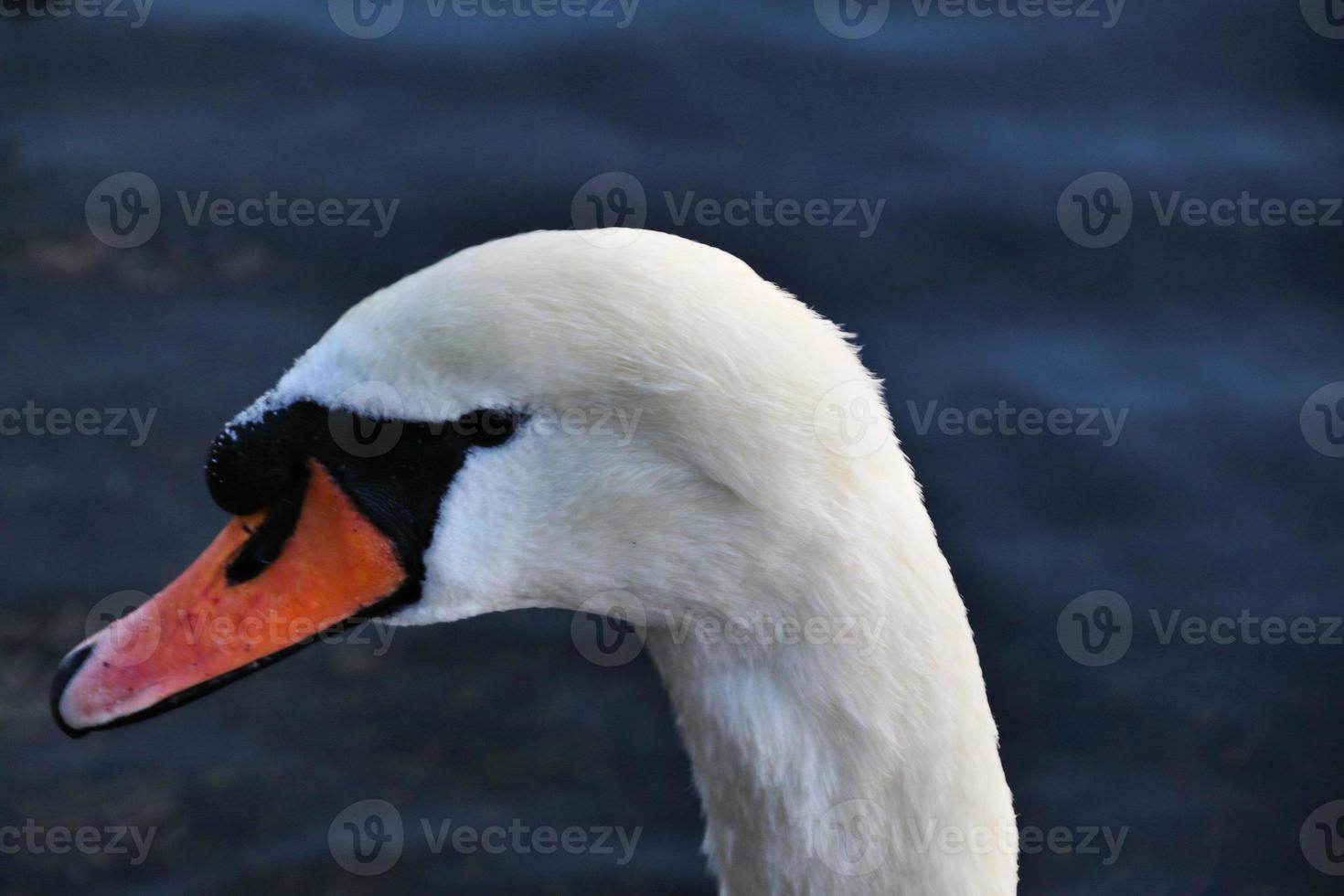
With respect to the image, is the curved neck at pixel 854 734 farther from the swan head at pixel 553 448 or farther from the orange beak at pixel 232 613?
the orange beak at pixel 232 613

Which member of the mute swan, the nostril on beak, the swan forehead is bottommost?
the nostril on beak

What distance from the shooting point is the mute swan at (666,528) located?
2.84 meters

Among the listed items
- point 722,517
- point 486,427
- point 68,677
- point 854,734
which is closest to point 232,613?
point 68,677

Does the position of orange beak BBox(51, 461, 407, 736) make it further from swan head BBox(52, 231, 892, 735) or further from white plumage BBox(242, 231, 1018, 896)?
white plumage BBox(242, 231, 1018, 896)

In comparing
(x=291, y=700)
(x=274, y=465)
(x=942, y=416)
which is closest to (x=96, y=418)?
(x=291, y=700)

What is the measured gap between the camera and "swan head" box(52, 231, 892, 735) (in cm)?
283

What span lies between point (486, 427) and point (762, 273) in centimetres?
426

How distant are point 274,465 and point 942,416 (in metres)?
4.12

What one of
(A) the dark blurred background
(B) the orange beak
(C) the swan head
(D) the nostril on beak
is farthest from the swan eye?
(A) the dark blurred background

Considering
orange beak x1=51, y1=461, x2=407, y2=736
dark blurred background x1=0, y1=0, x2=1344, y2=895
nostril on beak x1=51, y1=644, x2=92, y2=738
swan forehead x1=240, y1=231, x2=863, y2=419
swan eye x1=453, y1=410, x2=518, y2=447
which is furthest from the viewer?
dark blurred background x1=0, y1=0, x2=1344, y2=895

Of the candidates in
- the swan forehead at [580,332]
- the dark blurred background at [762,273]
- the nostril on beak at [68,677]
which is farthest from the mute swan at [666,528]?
the dark blurred background at [762,273]

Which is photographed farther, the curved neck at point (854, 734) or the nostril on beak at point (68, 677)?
the nostril on beak at point (68, 677)

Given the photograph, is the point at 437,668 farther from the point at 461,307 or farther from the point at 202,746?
the point at 461,307

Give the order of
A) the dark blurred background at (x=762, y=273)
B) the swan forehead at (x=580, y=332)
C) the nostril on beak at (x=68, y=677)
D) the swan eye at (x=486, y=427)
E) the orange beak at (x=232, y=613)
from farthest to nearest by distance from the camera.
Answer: the dark blurred background at (x=762, y=273)
the nostril on beak at (x=68, y=677)
the orange beak at (x=232, y=613)
the swan eye at (x=486, y=427)
the swan forehead at (x=580, y=332)
